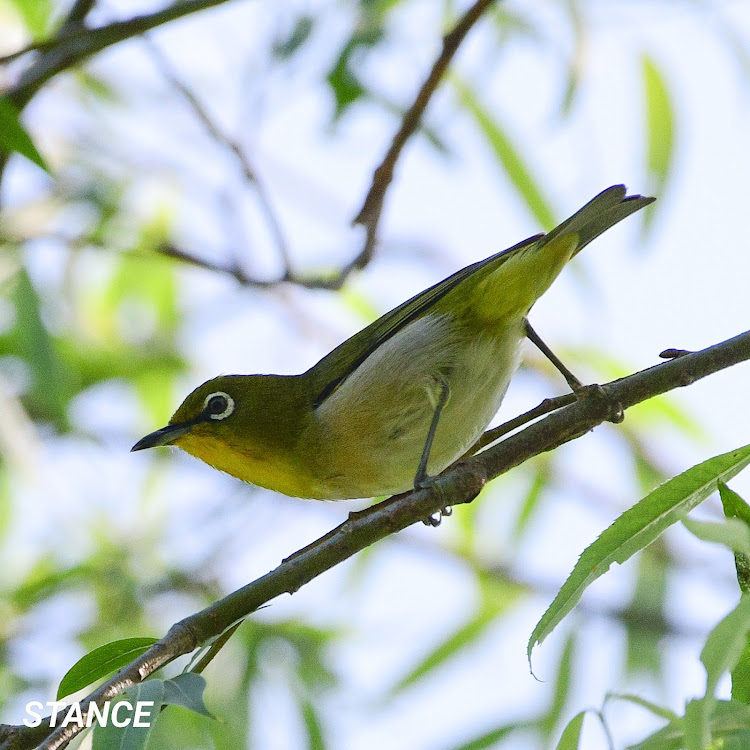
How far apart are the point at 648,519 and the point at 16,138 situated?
1.96m

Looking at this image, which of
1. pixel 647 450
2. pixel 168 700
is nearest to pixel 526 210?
pixel 647 450

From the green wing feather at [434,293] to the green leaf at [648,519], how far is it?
5.41ft

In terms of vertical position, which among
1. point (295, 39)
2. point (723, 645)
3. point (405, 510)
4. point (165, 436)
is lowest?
point (723, 645)

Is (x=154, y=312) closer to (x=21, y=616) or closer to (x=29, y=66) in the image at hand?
(x=21, y=616)

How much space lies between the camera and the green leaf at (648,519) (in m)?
1.99

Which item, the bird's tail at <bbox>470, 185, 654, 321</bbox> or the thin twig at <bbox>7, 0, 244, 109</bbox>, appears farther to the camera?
the bird's tail at <bbox>470, 185, 654, 321</bbox>

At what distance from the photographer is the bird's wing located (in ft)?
12.4

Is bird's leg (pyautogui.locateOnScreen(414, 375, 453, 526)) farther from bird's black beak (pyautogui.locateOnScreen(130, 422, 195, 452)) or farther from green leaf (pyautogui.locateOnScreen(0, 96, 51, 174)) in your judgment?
green leaf (pyautogui.locateOnScreen(0, 96, 51, 174))

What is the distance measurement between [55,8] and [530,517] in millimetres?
3617

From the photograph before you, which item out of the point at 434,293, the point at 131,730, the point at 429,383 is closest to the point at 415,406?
the point at 429,383

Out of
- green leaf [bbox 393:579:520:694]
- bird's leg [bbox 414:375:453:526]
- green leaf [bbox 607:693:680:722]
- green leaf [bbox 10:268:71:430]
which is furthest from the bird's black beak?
green leaf [bbox 607:693:680:722]

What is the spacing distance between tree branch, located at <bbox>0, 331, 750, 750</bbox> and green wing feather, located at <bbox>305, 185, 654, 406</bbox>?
3.37 ft

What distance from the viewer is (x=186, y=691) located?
75.4 inches

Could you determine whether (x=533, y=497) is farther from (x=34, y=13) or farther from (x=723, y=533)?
(x=723, y=533)
